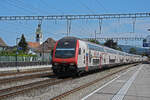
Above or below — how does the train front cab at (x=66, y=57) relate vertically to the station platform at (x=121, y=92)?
above

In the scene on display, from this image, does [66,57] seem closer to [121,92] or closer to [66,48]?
[66,48]

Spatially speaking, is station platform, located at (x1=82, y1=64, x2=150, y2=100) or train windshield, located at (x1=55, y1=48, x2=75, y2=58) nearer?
station platform, located at (x1=82, y1=64, x2=150, y2=100)

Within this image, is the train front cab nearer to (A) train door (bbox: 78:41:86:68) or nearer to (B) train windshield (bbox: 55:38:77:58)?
(B) train windshield (bbox: 55:38:77:58)

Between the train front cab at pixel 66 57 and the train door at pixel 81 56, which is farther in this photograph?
the train door at pixel 81 56

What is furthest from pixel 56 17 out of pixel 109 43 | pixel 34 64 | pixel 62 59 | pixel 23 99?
pixel 109 43

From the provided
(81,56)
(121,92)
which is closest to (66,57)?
(81,56)

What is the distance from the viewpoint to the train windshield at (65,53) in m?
20.2

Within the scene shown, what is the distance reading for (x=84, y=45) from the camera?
73.6 ft

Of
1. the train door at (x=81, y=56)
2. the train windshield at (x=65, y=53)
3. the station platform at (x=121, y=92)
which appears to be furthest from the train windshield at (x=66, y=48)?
the station platform at (x=121, y=92)

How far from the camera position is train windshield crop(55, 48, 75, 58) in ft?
66.3

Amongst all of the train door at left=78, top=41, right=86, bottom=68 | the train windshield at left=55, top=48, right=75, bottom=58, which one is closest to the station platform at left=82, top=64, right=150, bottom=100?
the train door at left=78, top=41, right=86, bottom=68

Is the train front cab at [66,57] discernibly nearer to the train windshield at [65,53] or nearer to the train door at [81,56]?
the train windshield at [65,53]

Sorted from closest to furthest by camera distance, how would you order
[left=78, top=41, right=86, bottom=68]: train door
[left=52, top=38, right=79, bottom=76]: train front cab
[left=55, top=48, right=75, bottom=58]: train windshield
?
[left=52, top=38, right=79, bottom=76]: train front cab
[left=55, top=48, right=75, bottom=58]: train windshield
[left=78, top=41, right=86, bottom=68]: train door

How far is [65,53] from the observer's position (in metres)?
20.4
